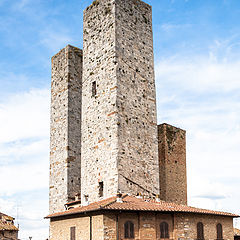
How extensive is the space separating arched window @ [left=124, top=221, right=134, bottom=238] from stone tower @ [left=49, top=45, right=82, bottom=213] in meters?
9.95

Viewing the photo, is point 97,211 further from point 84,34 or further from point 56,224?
point 84,34

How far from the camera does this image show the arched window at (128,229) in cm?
1805

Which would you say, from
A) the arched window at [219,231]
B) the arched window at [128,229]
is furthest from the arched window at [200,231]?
the arched window at [128,229]

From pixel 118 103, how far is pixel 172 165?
28.7 ft

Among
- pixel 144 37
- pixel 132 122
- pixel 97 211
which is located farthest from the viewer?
pixel 144 37

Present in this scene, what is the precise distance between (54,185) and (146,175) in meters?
8.82

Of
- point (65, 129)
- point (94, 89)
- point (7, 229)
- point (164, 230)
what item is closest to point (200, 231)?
point (164, 230)

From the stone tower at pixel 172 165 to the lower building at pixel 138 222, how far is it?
6.87 meters

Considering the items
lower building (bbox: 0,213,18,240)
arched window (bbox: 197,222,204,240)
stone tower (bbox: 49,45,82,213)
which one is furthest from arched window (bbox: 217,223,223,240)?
lower building (bbox: 0,213,18,240)

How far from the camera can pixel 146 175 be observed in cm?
2300

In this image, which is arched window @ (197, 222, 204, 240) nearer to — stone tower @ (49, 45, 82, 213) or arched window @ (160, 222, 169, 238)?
arched window @ (160, 222, 169, 238)

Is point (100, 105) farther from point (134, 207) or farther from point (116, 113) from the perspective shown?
point (134, 207)

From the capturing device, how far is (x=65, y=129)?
28812 mm

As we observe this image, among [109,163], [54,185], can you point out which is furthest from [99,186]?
[54,185]
